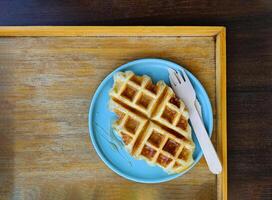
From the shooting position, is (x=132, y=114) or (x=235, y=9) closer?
(x=132, y=114)

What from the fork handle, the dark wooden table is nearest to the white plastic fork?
the fork handle

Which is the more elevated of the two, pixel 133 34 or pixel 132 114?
pixel 133 34

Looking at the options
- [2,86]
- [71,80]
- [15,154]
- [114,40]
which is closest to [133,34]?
[114,40]

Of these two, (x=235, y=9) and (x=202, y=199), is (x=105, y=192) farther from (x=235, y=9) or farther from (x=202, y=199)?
(x=235, y=9)

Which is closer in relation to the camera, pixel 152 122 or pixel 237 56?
pixel 152 122

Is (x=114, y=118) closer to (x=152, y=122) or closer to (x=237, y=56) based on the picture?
(x=152, y=122)

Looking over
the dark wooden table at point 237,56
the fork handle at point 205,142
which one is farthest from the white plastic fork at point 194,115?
the dark wooden table at point 237,56

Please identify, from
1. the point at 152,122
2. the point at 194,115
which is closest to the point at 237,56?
the point at 194,115

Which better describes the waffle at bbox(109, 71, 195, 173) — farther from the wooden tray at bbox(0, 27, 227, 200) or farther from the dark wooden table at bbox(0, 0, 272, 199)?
the dark wooden table at bbox(0, 0, 272, 199)
